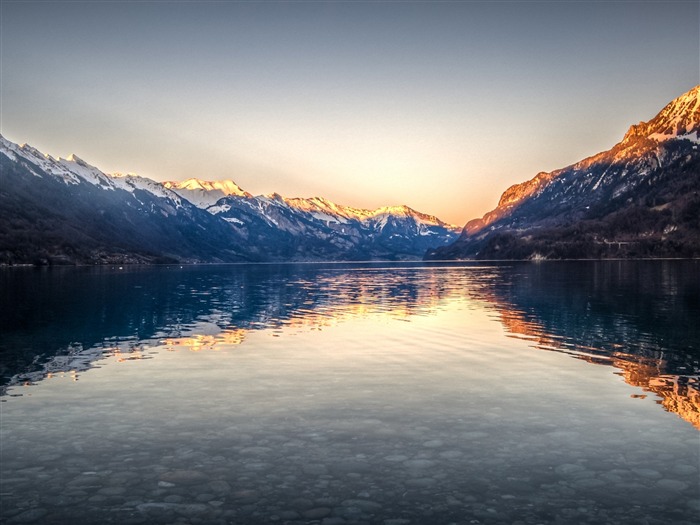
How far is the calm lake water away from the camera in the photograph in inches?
558

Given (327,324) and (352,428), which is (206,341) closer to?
(327,324)

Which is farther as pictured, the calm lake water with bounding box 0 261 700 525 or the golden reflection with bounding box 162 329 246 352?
the golden reflection with bounding box 162 329 246 352

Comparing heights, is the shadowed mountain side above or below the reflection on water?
below

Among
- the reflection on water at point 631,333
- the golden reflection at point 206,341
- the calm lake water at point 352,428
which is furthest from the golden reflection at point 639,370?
the golden reflection at point 206,341

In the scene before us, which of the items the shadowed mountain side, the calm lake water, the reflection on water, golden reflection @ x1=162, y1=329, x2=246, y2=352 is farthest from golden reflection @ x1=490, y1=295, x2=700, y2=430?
golden reflection @ x1=162, y1=329, x2=246, y2=352

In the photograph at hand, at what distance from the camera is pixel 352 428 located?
20.9m

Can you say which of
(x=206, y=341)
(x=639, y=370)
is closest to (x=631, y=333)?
(x=639, y=370)

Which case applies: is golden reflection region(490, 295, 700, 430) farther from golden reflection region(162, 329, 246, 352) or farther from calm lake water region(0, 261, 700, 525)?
golden reflection region(162, 329, 246, 352)

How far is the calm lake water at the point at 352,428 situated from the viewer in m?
14.2

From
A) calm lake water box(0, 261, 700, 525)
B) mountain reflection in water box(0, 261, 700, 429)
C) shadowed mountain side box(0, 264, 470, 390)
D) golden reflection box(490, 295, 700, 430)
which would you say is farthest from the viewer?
shadowed mountain side box(0, 264, 470, 390)

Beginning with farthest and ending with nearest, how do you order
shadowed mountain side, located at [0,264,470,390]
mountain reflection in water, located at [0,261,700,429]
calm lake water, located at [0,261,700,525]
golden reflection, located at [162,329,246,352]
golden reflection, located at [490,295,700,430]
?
golden reflection, located at [162,329,246,352] < shadowed mountain side, located at [0,264,470,390] < mountain reflection in water, located at [0,261,700,429] < golden reflection, located at [490,295,700,430] < calm lake water, located at [0,261,700,525]

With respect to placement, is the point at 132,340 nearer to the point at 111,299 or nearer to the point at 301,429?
the point at 301,429

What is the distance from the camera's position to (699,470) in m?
16.3

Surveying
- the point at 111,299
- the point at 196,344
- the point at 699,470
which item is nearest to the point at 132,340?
the point at 196,344
